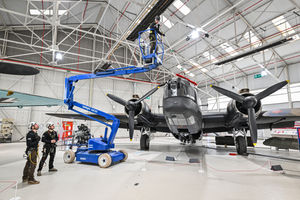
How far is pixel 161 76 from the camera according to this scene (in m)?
24.6

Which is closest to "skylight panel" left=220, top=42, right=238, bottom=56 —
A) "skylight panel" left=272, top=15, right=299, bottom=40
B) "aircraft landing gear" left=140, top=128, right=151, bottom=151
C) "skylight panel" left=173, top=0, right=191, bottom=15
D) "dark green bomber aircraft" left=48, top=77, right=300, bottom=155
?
"skylight panel" left=272, top=15, right=299, bottom=40

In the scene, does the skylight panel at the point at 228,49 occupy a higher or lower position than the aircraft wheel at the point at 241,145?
higher

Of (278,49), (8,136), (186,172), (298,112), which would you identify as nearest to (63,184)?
(186,172)

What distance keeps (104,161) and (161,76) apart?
21.1 meters

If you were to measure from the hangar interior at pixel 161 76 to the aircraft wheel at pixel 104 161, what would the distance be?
0.21 m

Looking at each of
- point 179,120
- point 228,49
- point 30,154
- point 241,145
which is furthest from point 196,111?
point 228,49

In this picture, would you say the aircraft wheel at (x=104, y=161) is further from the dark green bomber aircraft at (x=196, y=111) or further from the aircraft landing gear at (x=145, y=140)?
the aircraft landing gear at (x=145, y=140)

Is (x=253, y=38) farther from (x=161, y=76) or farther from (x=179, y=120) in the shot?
(x=161, y=76)

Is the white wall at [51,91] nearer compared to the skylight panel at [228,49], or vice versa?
the skylight panel at [228,49]

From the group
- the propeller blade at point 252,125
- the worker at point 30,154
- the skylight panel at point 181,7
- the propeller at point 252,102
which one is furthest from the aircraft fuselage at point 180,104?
the skylight panel at point 181,7

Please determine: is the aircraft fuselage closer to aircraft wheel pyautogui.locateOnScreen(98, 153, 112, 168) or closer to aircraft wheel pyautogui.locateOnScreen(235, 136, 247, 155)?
aircraft wheel pyautogui.locateOnScreen(98, 153, 112, 168)

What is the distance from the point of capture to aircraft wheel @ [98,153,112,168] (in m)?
4.43

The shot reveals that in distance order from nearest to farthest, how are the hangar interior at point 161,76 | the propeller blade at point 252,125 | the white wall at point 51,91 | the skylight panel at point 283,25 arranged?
1. the hangar interior at point 161,76
2. the propeller blade at point 252,125
3. the skylight panel at point 283,25
4. the white wall at point 51,91

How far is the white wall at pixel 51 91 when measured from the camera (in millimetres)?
15312
